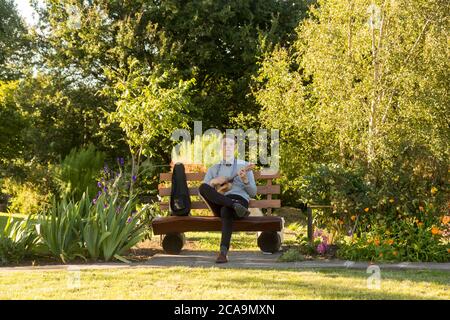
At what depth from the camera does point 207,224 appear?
7.97 metres

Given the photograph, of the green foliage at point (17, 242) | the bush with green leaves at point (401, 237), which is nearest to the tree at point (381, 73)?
the bush with green leaves at point (401, 237)

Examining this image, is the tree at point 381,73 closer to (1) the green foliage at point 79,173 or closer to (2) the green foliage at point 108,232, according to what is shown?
(2) the green foliage at point 108,232

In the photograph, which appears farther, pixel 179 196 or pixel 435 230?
pixel 179 196

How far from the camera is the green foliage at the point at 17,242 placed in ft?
24.3

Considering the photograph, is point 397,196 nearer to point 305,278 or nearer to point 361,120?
point 305,278

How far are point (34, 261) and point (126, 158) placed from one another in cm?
1435

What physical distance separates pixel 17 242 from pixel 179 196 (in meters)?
2.08

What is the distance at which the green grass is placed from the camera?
512 cm

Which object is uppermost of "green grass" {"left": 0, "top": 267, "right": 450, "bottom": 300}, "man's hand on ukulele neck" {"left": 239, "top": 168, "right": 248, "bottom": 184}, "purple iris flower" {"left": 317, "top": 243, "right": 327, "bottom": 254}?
"man's hand on ukulele neck" {"left": 239, "top": 168, "right": 248, "bottom": 184}

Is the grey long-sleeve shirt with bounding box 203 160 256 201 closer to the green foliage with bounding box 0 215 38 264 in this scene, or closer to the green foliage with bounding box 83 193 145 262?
the green foliage with bounding box 83 193 145 262

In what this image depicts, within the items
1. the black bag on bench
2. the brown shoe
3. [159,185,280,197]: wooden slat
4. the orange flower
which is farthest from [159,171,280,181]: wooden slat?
the orange flower

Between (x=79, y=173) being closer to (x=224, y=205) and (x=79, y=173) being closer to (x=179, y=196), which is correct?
(x=179, y=196)

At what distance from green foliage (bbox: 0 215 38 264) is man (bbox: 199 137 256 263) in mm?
2122

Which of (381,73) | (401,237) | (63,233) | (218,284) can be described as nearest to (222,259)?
(218,284)
